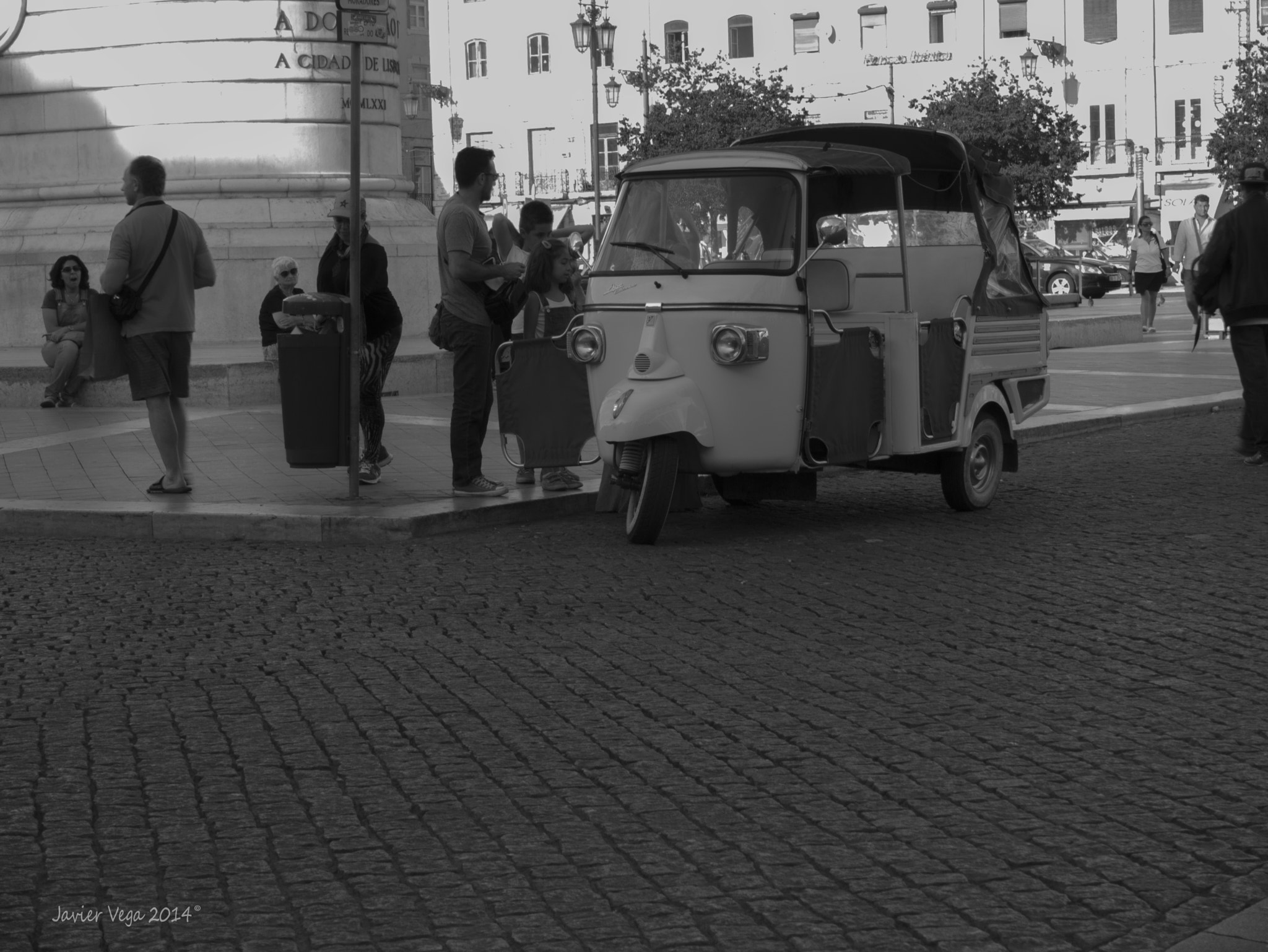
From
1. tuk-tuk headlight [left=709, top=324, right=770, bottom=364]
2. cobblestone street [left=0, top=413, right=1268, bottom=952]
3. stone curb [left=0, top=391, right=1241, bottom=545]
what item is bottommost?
cobblestone street [left=0, top=413, right=1268, bottom=952]

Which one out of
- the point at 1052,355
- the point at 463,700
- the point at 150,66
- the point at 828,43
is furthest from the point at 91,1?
the point at 828,43

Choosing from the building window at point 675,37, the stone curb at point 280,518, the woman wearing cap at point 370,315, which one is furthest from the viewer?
the building window at point 675,37

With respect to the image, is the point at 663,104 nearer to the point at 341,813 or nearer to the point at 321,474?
the point at 321,474

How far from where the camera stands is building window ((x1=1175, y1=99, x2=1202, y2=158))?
231ft

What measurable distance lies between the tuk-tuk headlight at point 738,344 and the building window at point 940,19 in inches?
2653

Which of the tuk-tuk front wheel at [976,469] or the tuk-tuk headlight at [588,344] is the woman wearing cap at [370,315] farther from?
the tuk-tuk front wheel at [976,469]

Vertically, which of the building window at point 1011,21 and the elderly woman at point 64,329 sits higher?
the building window at point 1011,21

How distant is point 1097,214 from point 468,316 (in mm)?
65094

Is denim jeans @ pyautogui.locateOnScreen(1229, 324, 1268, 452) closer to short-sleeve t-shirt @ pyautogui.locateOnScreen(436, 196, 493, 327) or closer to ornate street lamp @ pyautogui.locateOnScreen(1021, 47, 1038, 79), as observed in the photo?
short-sleeve t-shirt @ pyautogui.locateOnScreen(436, 196, 493, 327)

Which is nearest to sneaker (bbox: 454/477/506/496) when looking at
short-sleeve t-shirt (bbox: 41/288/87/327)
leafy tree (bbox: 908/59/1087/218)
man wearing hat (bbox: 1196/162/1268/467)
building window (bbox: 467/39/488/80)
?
man wearing hat (bbox: 1196/162/1268/467)

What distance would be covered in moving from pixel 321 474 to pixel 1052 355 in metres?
13.0

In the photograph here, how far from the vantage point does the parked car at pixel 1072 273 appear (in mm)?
43875

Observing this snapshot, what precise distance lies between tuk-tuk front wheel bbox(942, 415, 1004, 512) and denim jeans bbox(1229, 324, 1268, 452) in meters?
2.09

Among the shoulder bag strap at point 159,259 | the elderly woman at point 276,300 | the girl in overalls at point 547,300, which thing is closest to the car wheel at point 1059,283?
the elderly woman at point 276,300
